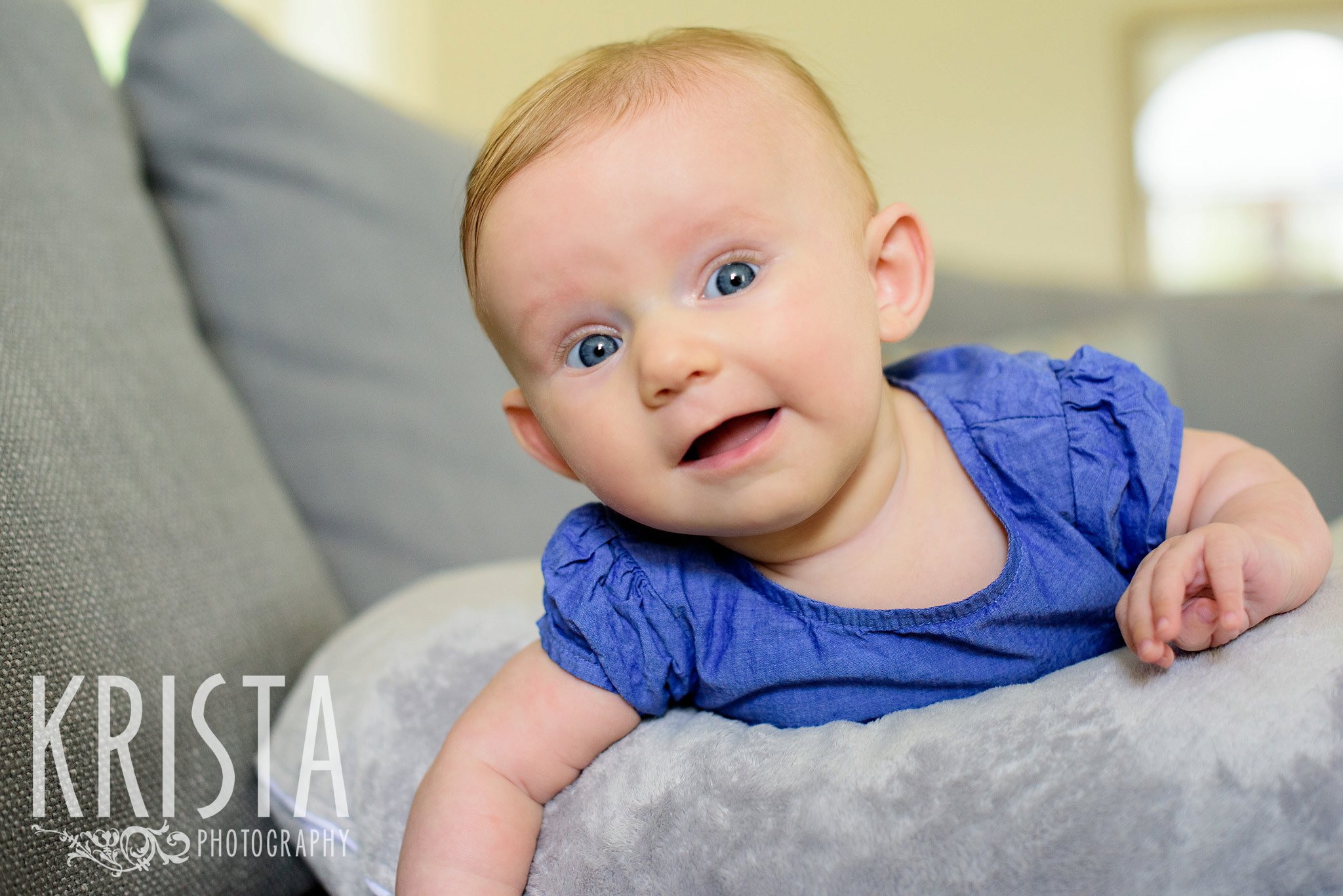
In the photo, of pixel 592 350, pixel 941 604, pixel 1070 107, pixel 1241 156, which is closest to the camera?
pixel 592 350

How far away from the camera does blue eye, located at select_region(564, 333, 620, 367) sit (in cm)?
64

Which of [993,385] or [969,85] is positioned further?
[969,85]

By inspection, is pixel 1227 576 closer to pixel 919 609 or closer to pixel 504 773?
pixel 919 609

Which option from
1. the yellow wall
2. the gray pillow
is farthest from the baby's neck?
the yellow wall

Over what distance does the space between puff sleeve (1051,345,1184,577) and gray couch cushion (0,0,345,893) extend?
676mm

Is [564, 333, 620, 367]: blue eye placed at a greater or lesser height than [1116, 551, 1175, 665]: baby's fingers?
greater

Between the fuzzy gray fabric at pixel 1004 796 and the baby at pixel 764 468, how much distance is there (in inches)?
1.3

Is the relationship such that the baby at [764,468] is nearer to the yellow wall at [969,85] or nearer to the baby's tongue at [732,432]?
the baby's tongue at [732,432]

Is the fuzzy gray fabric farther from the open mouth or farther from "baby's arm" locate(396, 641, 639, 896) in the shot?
the open mouth

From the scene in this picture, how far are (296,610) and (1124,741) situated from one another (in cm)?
74

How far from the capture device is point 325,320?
1.26 metres

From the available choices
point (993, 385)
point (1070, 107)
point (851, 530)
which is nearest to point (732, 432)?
point (851, 530)

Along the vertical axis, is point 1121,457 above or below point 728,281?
below

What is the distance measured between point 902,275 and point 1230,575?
0.31 meters
